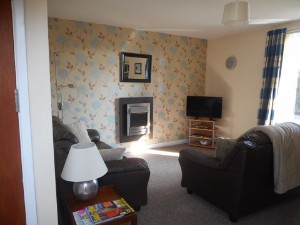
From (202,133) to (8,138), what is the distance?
4498 mm

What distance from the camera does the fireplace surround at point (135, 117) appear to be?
417 centimetres

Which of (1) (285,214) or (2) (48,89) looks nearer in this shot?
(2) (48,89)

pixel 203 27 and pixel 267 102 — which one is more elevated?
pixel 203 27

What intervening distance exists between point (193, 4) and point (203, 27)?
127cm

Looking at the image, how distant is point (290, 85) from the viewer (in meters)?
3.68

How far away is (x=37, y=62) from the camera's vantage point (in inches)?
41.3

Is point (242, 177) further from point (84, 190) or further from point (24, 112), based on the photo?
point (24, 112)

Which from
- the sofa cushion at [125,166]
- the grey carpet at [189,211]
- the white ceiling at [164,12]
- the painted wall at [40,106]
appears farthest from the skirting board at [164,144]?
the painted wall at [40,106]

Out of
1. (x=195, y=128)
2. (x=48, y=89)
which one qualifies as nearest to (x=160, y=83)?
(x=195, y=128)

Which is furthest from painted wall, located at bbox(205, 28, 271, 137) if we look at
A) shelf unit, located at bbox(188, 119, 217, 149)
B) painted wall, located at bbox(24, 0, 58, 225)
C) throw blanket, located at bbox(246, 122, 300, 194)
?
painted wall, located at bbox(24, 0, 58, 225)

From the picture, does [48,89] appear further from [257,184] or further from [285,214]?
[285,214]

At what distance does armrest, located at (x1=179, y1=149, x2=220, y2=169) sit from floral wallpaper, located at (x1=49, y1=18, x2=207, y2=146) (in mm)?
1986

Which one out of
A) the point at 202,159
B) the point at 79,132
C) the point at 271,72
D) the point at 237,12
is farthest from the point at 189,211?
the point at 271,72

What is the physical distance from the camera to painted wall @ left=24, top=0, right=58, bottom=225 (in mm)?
1028
